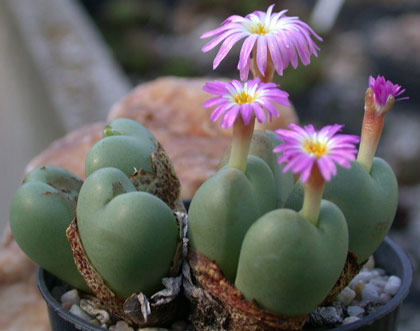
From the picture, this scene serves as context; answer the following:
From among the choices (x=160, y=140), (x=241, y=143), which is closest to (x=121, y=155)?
(x=241, y=143)

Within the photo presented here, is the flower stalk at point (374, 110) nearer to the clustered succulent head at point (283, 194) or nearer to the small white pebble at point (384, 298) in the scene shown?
the clustered succulent head at point (283, 194)

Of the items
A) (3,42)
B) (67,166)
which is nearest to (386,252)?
(67,166)

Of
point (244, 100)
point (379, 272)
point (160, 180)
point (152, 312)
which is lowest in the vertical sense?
point (379, 272)

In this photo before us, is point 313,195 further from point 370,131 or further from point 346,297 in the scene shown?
point 346,297

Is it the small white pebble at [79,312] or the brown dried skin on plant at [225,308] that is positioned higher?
the brown dried skin on plant at [225,308]

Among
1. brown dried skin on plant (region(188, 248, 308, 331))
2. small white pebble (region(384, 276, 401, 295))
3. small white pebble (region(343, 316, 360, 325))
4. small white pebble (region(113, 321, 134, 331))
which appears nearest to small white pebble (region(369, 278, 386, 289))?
small white pebble (region(384, 276, 401, 295))

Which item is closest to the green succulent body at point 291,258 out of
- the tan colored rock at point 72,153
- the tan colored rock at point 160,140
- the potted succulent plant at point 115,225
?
the potted succulent plant at point 115,225
